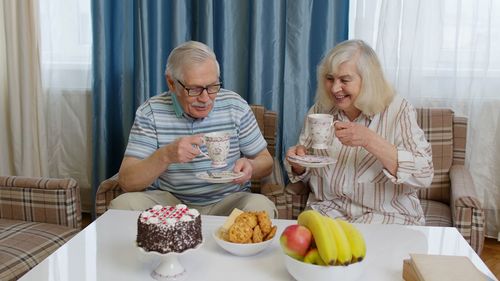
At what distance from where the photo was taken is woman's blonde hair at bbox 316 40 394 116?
6.40 feet

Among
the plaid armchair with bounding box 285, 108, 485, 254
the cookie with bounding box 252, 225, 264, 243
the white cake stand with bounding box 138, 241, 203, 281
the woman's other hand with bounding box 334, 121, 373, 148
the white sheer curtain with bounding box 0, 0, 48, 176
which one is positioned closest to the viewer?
the white cake stand with bounding box 138, 241, 203, 281

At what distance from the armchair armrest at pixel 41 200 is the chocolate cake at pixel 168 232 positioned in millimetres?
915

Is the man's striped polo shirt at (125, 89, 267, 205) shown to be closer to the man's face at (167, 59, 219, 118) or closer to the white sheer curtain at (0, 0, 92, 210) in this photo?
the man's face at (167, 59, 219, 118)

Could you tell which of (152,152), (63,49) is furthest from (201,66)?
(63,49)

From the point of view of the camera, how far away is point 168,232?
125cm

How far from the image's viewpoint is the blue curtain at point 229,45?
273 centimetres

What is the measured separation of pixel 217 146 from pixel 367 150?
532 mm

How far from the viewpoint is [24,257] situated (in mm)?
1818

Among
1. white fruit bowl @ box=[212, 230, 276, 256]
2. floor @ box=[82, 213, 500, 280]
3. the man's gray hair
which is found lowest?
floor @ box=[82, 213, 500, 280]

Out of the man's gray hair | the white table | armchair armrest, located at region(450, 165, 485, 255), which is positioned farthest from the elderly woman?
the man's gray hair

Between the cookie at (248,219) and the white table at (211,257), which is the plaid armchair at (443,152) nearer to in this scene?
the white table at (211,257)

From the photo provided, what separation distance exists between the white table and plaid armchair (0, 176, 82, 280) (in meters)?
0.41

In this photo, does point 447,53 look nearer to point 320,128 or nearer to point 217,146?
point 320,128

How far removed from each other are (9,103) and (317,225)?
2.48 meters
